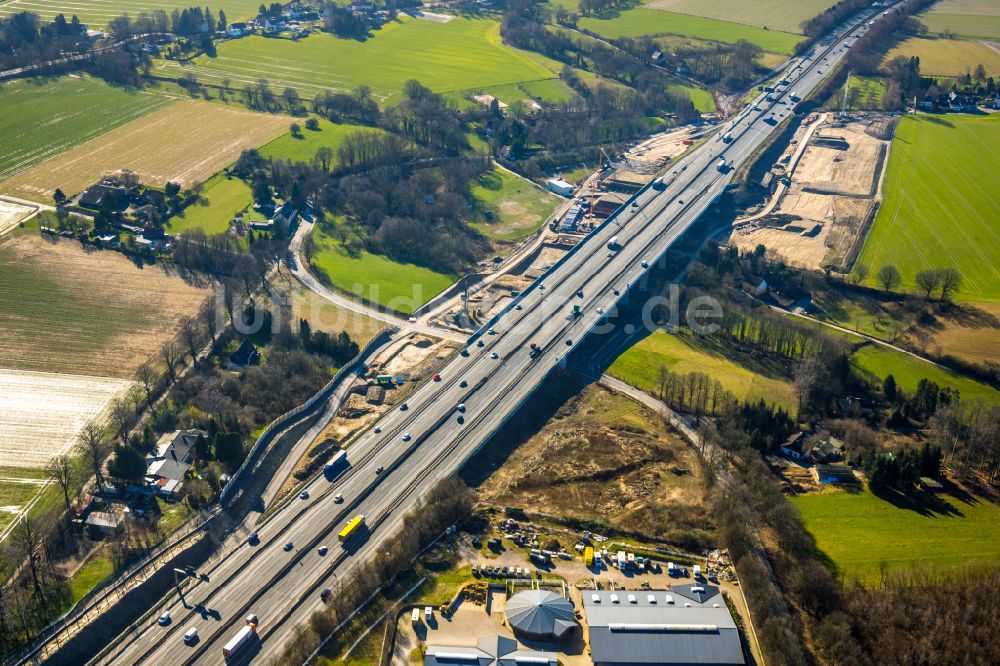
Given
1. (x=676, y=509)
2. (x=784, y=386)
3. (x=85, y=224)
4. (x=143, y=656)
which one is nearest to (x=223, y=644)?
(x=143, y=656)

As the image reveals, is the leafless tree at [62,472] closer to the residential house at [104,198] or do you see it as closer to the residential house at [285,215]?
the residential house at [285,215]

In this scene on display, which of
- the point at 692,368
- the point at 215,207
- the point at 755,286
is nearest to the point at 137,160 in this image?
the point at 215,207

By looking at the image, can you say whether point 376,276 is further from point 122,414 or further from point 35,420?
point 35,420

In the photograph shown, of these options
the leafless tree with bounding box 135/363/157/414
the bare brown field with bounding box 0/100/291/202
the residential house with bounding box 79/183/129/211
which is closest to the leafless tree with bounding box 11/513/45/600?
the leafless tree with bounding box 135/363/157/414

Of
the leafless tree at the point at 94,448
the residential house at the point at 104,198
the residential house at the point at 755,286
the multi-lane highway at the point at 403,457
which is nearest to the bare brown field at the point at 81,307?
the residential house at the point at 104,198

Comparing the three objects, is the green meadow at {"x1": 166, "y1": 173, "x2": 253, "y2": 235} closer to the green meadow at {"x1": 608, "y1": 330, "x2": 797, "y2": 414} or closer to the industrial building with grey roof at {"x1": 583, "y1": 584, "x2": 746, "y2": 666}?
the green meadow at {"x1": 608, "y1": 330, "x2": 797, "y2": 414}

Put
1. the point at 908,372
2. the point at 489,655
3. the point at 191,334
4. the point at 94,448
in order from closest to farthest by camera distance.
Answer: the point at 489,655 < the point at 94,448 < the point at 191,334 < the point at 908,372

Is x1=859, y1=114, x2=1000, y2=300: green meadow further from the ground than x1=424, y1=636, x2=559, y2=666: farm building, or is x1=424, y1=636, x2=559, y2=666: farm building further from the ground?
x1=859, y1=114, x2=1000, y2=300: green meadow
